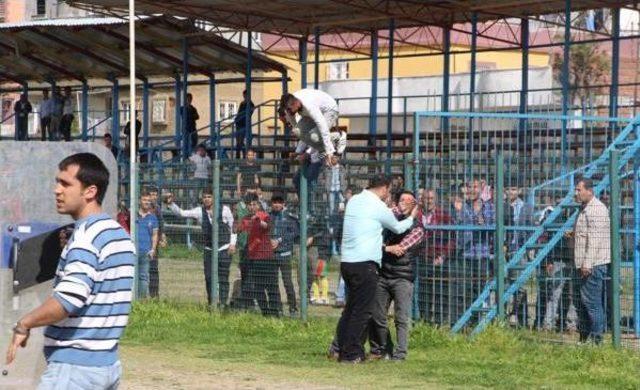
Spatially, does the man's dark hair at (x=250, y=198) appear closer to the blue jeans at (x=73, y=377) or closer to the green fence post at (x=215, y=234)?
the green fence post at (x=215, y=234)

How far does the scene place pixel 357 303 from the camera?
14.6 meters

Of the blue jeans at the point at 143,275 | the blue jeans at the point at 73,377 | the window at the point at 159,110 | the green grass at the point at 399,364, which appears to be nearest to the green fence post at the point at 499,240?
the green grass at the point at 399,364

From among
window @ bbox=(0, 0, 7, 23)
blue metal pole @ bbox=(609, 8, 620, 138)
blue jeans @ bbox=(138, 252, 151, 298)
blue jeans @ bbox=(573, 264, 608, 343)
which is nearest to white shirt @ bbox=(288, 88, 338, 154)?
blue jeans @ bbox=(573, 264, 608, 343)

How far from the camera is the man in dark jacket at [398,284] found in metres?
14.8

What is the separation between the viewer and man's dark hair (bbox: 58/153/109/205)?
282 inches

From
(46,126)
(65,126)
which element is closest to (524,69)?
(65,126)

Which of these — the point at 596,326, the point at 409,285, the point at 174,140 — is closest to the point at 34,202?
the point at 409,285

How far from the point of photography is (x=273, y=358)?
15617 millimetres

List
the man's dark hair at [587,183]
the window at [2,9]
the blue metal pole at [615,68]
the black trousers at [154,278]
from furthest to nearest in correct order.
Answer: the window at [2,9], the blue metal pole at [615,68], the black trousers at [154,278], the man's dark hair at [587,183]

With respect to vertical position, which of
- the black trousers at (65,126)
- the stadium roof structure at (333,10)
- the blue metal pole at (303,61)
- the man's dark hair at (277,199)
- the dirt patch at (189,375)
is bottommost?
the dirt patch at (189,375)

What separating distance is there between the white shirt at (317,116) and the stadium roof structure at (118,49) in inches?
594

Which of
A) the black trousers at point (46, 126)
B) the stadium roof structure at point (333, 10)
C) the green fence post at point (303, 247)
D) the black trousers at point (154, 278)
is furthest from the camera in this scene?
the black trousers at point (46, 126)

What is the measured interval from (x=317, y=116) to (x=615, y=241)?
13.1 feet

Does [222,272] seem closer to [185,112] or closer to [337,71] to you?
[185,112]
